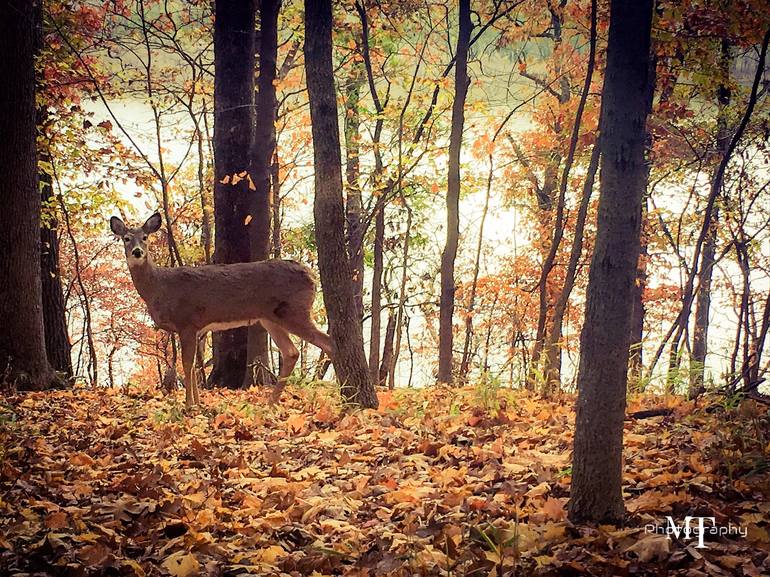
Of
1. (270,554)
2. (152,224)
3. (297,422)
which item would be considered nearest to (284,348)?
(152,224)

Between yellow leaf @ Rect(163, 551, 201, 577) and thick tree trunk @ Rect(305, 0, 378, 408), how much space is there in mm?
4071

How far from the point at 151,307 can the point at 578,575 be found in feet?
21.7

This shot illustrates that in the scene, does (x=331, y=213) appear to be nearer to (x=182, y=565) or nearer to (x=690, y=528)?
A: (x=182, y=565)

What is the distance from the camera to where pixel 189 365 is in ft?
26.5

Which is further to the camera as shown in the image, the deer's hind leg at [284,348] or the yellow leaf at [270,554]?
the deer's hind leg at [284,348]

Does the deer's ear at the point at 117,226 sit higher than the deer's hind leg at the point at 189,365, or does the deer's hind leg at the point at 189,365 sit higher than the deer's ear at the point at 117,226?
the deer's ear at the point at 117,226

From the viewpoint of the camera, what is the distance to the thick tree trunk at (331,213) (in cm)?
712

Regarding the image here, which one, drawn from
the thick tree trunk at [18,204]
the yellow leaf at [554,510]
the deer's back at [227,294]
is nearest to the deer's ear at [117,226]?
the deer's back at [227,294]

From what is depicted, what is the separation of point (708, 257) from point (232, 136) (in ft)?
40.7

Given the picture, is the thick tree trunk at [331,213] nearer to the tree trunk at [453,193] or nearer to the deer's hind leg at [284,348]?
the deer's hind leg at [284,348]

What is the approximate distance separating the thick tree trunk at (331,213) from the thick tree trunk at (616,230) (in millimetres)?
4020

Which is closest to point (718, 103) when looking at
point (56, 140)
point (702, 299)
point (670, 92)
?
Result: point (670, 92)

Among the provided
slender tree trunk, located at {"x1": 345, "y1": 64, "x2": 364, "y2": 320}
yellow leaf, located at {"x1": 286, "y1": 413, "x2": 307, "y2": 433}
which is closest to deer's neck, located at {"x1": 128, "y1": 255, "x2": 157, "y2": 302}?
yellow leaf, located at {"x1": 286, "y1": 413, "x2": 307, "y2": 433}

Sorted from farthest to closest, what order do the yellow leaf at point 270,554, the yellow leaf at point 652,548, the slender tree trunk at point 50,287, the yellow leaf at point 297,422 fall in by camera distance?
1. the slender tree trunk at point 50,287
2. the yellow leaf at point 297,422
3. the yellow leaf at point 270,554
4. the yellow leaf at point 652,548
